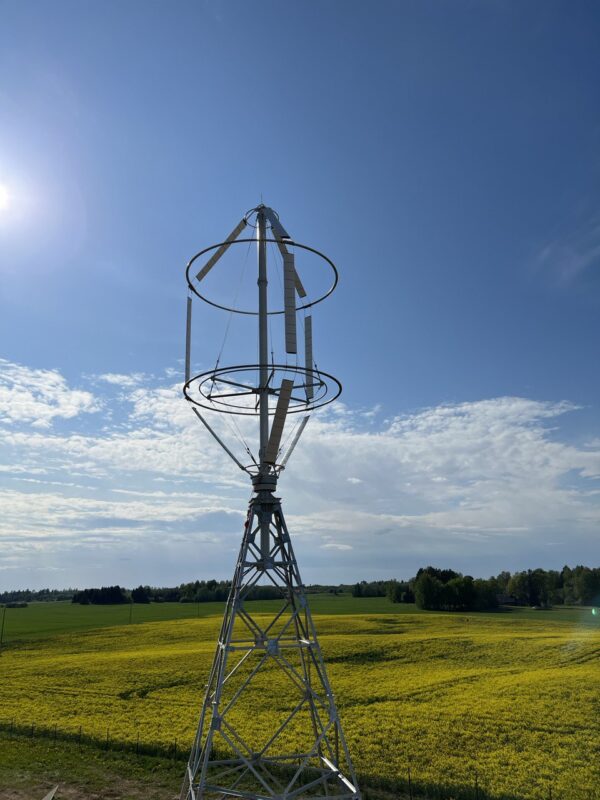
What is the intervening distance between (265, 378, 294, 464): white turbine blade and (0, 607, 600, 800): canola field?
16.3 m

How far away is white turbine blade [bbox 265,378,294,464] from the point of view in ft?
54.0

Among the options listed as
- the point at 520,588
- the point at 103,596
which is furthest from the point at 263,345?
the point at 103,596

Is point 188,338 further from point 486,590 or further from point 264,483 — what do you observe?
point 486,590

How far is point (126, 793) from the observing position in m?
23.9

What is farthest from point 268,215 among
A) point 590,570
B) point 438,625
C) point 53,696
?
point 590,570

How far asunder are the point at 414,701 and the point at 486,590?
102m

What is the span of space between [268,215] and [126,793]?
2274 centimetres

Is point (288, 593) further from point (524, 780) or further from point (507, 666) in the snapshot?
point (507, 666)

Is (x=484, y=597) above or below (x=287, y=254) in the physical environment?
below

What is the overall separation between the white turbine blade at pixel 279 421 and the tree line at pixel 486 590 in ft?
389

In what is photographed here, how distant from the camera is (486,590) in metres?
131

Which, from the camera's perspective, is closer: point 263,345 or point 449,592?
point 263,345

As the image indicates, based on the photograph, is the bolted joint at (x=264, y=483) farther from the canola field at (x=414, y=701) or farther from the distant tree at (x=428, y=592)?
the distant tree at (x=428, y=592)

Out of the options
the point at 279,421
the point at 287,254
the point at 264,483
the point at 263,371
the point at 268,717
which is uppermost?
the point at 287,254
